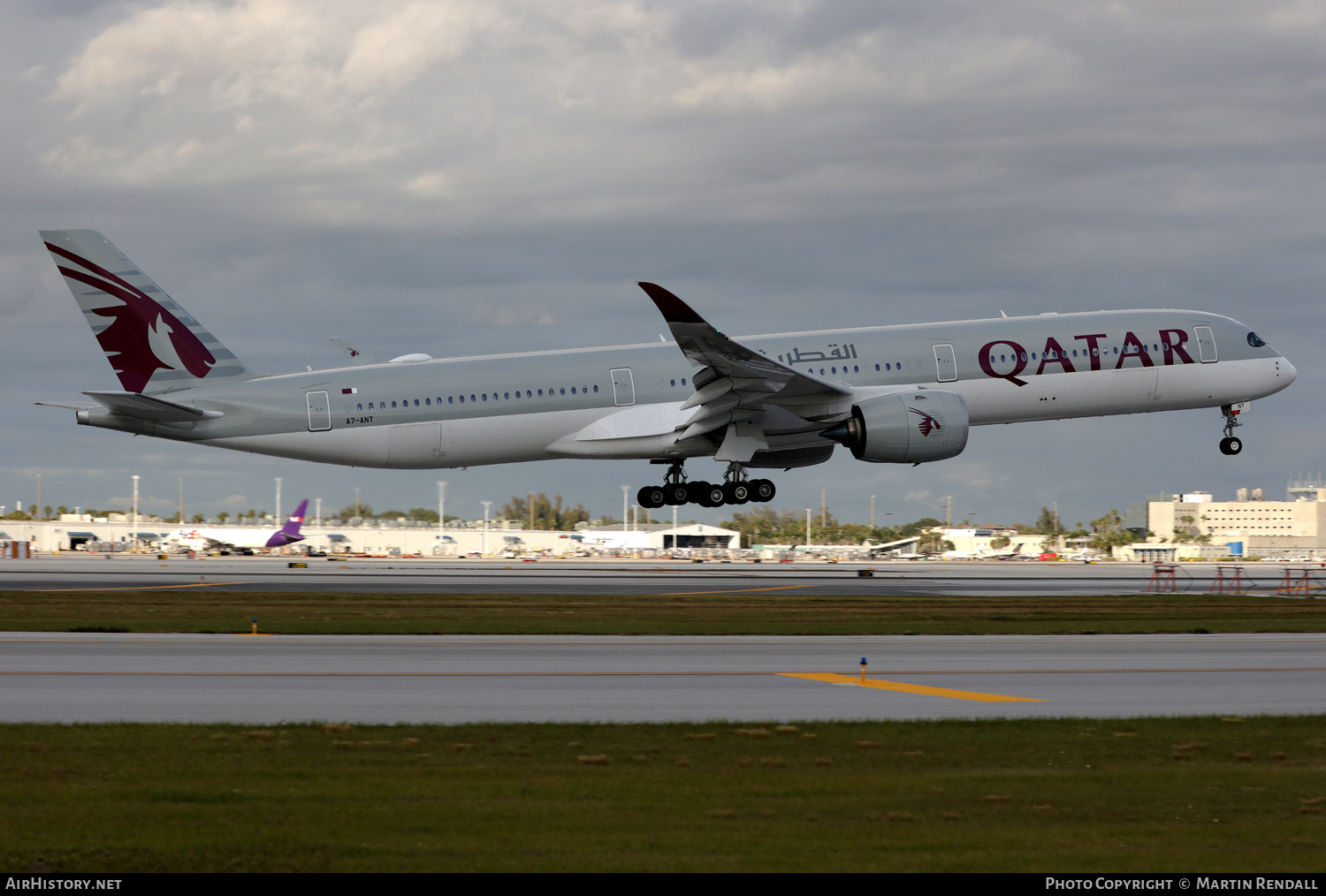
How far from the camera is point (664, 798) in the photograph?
41.8ft

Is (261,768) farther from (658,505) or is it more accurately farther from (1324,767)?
(658,505)

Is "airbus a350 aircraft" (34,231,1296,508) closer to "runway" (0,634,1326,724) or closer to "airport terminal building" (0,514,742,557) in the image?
"runway" (0,634,1326,724)

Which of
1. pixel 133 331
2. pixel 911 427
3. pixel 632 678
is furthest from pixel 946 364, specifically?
pixel 133 331

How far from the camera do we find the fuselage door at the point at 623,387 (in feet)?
151

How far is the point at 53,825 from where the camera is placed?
11133 mm

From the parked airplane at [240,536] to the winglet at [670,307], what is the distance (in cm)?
8680

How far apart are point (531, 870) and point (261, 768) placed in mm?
4949

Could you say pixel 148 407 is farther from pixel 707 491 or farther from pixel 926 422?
pixel 926 422

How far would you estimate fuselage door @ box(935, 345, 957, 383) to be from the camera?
45906mm

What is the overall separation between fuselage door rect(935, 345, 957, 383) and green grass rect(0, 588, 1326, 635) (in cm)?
785

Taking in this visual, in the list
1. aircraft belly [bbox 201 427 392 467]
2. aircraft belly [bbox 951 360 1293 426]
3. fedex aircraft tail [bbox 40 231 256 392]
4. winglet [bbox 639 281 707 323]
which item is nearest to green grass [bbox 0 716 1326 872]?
winglet [bbox 639 281 707 323]

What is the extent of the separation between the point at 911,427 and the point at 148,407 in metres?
25.0

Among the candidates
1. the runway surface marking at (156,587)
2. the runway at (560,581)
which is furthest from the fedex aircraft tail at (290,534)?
the runway surface marking at (156,587)
